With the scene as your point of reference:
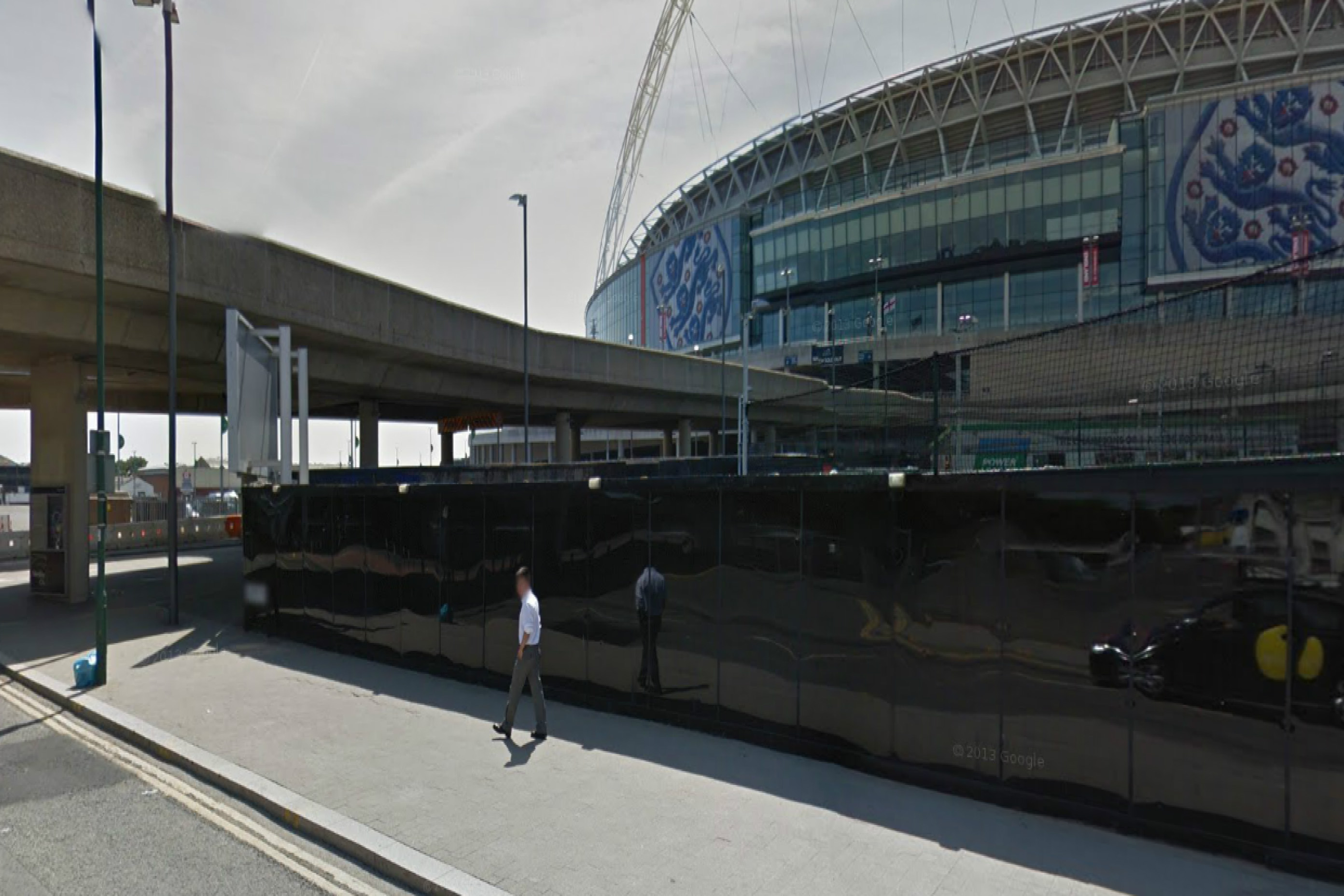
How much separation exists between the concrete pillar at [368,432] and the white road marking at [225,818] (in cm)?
1805

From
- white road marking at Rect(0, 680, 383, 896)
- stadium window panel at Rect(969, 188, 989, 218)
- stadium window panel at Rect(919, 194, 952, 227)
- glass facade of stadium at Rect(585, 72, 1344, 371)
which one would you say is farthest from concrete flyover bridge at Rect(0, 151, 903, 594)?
stadium window panel at Rect(969, 188, 989, 218)

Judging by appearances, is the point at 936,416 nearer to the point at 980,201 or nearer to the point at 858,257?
the point at 980,201

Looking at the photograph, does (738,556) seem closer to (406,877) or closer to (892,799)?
(892,799)

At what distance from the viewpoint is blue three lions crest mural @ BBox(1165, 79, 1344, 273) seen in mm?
54500

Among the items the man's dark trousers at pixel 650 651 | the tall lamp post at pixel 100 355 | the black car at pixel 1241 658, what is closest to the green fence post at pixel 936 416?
the black car at pixel 1241 658

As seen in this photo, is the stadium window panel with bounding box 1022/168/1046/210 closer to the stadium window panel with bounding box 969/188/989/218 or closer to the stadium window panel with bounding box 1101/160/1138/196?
the stadium window panel with bounding box 969/188/989/218

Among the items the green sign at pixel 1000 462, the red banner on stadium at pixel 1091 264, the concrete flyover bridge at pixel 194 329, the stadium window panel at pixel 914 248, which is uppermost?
the stadium window panel at pixel 914 248

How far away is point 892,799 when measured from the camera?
5.55 m

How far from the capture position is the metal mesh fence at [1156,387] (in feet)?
16.5

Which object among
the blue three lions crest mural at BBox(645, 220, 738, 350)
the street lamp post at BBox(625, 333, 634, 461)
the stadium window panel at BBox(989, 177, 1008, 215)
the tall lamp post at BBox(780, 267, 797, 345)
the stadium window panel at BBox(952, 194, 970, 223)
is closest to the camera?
the stadium window panel at BBox(989, 177, 1008, 215)

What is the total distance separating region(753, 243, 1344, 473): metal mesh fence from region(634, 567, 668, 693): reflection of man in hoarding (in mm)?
3069

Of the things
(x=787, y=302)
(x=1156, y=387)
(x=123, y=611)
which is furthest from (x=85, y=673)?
(x=787, y=302)

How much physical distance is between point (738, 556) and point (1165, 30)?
87.1 metres

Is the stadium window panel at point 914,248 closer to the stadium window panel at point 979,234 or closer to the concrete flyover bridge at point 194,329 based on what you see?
the stadium window panel at point 979,234
